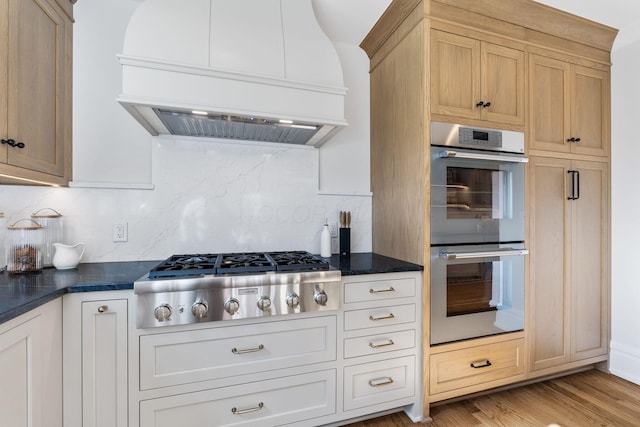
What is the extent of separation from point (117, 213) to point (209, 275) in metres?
0.96

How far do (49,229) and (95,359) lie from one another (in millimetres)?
903

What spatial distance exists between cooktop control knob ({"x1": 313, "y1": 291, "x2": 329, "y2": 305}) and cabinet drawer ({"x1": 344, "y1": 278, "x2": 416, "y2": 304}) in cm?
15

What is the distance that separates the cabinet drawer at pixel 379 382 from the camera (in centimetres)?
169

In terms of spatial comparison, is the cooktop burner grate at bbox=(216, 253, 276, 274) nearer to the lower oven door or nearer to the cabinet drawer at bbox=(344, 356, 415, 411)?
the cabinet drawer at bbox=(344, 356, 415, 411)

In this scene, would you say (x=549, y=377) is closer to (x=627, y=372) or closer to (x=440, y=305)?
(x=627, y=372)

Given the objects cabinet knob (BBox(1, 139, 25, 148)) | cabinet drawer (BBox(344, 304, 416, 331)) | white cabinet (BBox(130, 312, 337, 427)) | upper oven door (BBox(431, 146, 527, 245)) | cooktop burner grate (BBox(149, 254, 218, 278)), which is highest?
cabinet knob (BBox(1, 139, 25, 148))

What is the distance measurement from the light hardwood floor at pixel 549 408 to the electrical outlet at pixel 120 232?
182 centimetres

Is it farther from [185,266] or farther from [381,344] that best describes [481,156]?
[185,266]

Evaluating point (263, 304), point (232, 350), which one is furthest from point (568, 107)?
point (232, 350)

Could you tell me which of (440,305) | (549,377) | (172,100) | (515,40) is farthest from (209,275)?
(549,377)

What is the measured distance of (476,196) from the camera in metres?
1.94

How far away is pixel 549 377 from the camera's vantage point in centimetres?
228

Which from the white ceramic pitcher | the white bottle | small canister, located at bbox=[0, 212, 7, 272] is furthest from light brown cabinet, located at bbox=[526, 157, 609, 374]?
small canister, located at bbox=[0, 212, 7, 272]

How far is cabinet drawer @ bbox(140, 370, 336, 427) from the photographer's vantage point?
4.59 ft
